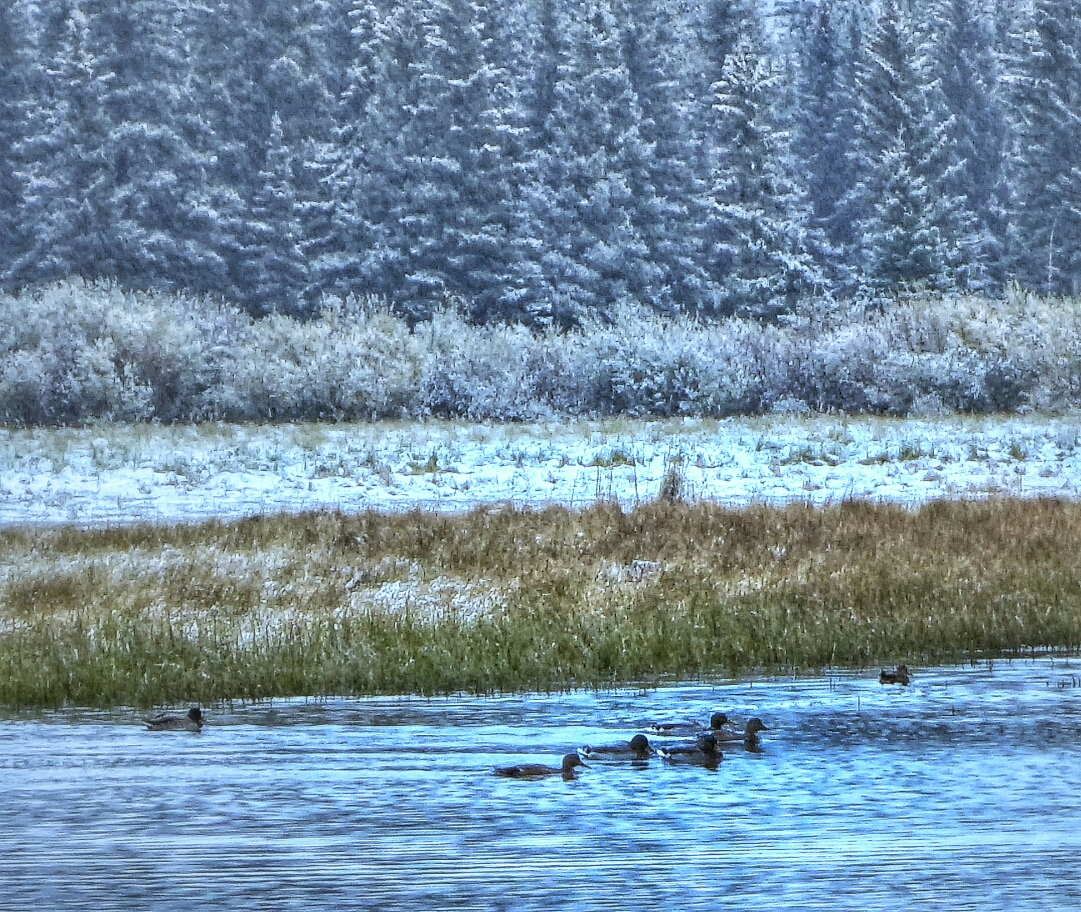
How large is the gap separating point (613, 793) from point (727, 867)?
4.47 feet

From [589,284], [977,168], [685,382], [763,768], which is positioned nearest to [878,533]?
[763,768]

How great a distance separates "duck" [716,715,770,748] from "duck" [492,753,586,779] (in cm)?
106

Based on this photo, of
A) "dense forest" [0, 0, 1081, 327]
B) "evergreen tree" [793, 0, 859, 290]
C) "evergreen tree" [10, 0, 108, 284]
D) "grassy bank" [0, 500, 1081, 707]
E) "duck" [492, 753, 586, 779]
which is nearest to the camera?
"duck" [492, 753, 586, 779]

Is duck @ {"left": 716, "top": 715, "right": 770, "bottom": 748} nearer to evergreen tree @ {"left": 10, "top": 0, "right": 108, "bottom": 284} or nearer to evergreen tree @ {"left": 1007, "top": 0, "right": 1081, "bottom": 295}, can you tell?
evergreen tree @ {"left": 10, "top": 0, "right": 108, "bottom": 284}

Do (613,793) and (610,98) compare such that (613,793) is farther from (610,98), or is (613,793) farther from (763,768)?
(610,98)

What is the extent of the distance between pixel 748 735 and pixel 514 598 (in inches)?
182

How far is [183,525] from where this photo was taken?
774 inches

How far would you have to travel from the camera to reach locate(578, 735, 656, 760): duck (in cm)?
1030

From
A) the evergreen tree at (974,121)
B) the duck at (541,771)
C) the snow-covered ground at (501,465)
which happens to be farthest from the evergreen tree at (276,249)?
the duck at (541,771)

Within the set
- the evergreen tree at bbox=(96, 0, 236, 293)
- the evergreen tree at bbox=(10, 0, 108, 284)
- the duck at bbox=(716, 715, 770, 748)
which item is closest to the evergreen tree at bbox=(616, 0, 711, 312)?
the evergreen tree at bbox=(96, 0, 236, 293)

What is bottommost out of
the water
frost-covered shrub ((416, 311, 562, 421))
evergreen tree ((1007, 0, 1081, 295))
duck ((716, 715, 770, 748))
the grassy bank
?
the water

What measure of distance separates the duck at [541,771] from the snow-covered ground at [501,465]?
1162 centimetres

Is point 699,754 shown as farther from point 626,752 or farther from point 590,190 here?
point 590,190

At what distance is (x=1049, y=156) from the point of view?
185 ft
